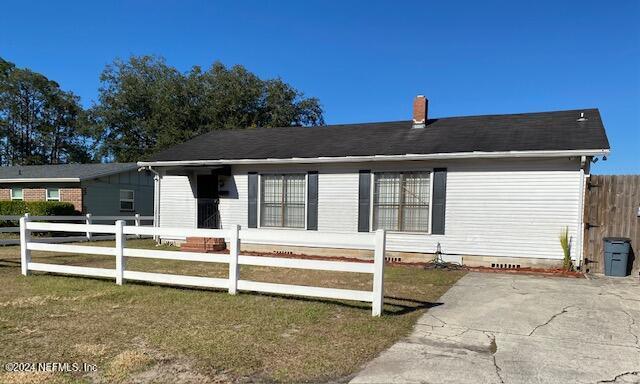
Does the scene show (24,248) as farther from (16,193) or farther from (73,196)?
(16,193)

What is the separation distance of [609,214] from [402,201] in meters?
4.79

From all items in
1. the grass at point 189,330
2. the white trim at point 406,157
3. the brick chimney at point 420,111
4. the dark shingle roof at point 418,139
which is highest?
the brick chimney at point 420,111

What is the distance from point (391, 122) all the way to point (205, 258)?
9979 millimetres

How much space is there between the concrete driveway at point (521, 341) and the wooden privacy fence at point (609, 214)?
2394 millimetres

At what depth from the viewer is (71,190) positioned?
2180 centimetres

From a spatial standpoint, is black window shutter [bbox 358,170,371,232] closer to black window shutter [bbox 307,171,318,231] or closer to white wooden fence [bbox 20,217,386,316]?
black window shutter [bbox 307,171,318,231]

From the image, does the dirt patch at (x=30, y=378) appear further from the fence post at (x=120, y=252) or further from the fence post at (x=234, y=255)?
the fence post at (x=120, y=252)

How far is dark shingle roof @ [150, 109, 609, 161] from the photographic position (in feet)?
36.4

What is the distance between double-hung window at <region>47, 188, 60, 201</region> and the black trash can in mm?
23360

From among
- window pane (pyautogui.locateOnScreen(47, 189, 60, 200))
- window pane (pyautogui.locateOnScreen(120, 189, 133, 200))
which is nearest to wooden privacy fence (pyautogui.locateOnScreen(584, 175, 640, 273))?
window pane (pyautogui.locateOnScreen(120, 189, 133, 200))

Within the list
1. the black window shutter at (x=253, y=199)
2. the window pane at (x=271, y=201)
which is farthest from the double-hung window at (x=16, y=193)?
the window pane at (x=271, y=201)

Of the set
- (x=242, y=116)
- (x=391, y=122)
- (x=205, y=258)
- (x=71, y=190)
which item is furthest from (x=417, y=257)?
(x=242, y=116)

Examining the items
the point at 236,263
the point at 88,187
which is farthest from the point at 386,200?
the point at 88,187

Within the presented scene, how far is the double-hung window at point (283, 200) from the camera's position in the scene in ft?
43.2
